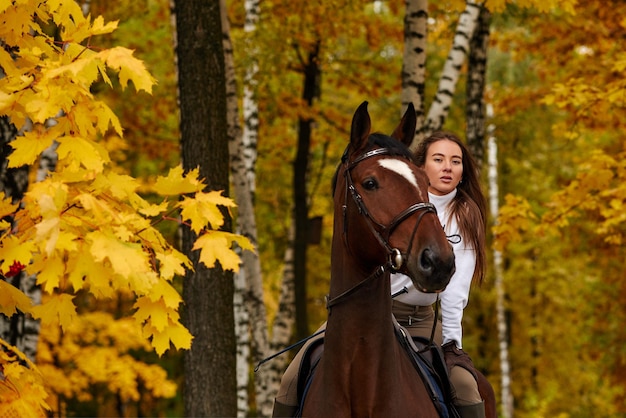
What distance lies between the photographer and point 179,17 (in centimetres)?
774

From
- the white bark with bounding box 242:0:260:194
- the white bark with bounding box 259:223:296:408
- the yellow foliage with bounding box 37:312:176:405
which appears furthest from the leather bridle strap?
the yellow foliage with bounding box 37:312:176:405

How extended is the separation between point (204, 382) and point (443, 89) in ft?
14.9

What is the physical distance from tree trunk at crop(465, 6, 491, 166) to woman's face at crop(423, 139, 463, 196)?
6.13 meters

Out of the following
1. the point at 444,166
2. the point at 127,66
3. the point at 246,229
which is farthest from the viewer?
the point at 246,229

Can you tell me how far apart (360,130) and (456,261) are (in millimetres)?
1145

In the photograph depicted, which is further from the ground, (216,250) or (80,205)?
(80,205)

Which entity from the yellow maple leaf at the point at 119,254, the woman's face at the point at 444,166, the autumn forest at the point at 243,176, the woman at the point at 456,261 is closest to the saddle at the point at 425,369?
the woman at the point at 456,261

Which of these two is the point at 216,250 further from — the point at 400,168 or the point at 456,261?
the point at 456,261

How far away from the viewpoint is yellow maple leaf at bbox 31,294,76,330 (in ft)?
13.9

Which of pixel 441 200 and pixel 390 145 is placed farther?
pixel 441 200

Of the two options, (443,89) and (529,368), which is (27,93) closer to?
(443,89)

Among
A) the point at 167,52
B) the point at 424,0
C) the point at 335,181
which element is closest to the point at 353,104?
the point at 167,52

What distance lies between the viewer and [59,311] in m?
4.27

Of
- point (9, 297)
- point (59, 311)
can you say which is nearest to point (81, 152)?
point (59, 311)
